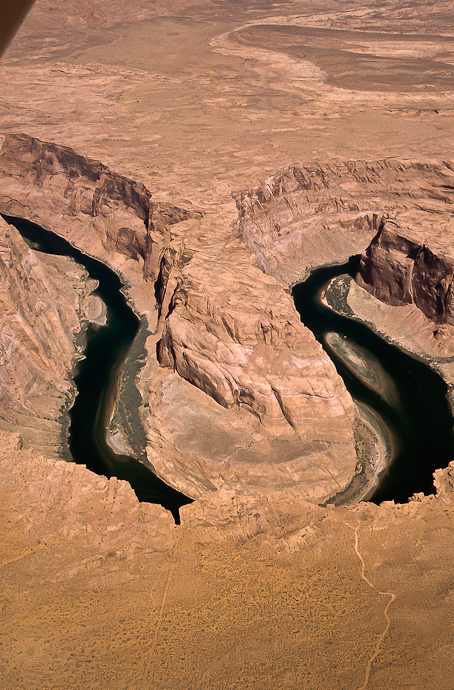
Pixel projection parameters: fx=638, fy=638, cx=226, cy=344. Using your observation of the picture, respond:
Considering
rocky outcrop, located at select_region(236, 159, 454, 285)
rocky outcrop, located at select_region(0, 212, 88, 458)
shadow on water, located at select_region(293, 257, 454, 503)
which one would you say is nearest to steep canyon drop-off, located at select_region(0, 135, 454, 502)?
rocky outcrop, located at select_region(236, 159, 454, 285)

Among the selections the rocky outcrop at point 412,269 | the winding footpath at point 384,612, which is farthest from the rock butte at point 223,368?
the rocky outcrop at point 412,269

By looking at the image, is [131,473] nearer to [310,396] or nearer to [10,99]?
Result: [310,396]

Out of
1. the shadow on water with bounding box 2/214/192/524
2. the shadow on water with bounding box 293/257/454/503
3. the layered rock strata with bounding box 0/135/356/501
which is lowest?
the shadow on water with bounding box 293/257/454/503

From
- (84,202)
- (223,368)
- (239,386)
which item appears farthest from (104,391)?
(84,202)

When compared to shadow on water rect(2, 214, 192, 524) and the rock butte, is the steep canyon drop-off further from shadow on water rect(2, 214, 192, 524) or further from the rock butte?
shadow on water rect(2, 214, 192, 524)

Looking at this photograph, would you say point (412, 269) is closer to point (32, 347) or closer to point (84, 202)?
point (32, 347)

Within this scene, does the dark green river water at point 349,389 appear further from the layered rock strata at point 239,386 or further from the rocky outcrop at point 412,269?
the rocky outcrop at point 412,269
